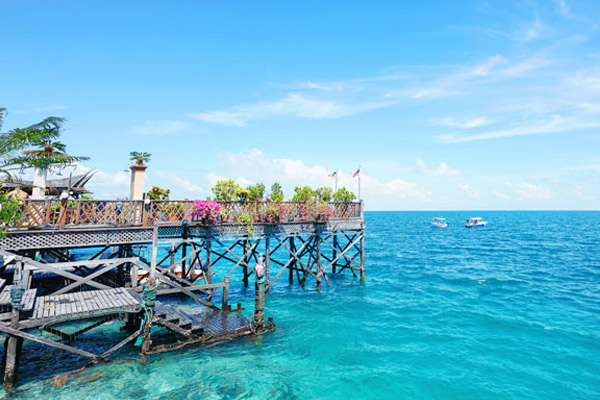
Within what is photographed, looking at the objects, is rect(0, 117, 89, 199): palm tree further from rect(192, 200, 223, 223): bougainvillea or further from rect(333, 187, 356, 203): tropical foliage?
rect(333, 187, 356, 203): tropical foliage

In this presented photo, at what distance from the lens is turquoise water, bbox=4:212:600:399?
10.0 m

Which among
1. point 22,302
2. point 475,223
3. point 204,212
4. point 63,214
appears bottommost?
point 22,302

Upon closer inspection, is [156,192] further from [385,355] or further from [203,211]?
[385,355]

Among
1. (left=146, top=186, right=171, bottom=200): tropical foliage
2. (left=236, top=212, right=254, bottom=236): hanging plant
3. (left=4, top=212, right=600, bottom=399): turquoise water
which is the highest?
(left=146, top=186, right=171, bottom=200): tropical foliage

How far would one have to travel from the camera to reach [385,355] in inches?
497

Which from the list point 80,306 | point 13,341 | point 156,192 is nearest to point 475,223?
point 156,192

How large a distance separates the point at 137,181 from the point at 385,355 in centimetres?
1245

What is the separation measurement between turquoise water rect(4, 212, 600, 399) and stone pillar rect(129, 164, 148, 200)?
586 cm

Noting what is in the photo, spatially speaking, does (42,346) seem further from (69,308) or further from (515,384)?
(515,384)

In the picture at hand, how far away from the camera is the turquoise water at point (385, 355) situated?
10.0 m

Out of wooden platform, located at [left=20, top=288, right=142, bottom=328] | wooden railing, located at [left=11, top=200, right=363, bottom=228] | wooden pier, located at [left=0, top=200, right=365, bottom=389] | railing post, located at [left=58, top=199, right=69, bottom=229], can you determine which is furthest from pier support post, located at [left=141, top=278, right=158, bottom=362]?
railing post, located at [left=58, top=199, right=69, bottom=229]

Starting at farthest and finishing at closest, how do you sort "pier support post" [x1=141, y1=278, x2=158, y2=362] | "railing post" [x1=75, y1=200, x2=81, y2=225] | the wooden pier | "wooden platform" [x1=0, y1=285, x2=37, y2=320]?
"railing post" [x1=75, y1=200, x2=81, y2=225] → "pier support post" [x1=141, y1=278, x2=158, y2=362] → the wooden pier → "wooden platform" [x1=0, y1=285, x2=37, y2=320]

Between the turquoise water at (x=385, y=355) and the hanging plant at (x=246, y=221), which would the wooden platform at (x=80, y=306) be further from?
the hanging plant at (x=246, y=221)

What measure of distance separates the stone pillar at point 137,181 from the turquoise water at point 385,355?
5857mm
